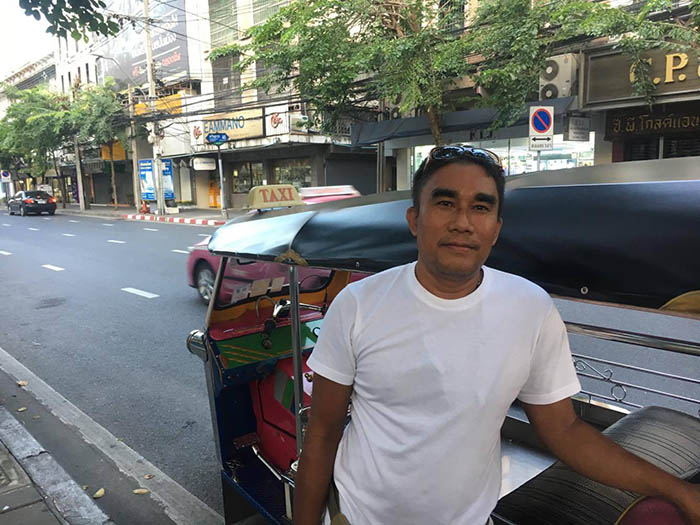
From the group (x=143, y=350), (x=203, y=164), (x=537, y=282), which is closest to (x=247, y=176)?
(x=203, y=164)

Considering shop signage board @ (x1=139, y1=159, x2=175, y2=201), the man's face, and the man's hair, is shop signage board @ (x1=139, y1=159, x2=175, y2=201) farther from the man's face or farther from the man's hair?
the man's face

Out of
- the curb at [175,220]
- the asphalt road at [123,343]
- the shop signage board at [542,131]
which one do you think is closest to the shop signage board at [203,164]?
the curb at [175,220]

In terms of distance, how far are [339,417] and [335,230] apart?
2.67 feet

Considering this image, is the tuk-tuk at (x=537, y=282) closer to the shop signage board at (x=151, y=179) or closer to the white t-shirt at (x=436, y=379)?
the white t-shirt at (x=436, y=379)

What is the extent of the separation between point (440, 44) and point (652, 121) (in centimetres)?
504

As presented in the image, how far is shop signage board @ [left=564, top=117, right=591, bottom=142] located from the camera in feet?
39.5

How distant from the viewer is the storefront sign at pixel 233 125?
899 inches

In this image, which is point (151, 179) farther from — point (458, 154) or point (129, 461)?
point (458, 154)

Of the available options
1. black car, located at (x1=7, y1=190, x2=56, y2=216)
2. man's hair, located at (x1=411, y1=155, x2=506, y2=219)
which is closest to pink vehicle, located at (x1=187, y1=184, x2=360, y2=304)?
man's hair, located at (x1=411, y1=155, x2=506, y2=219)

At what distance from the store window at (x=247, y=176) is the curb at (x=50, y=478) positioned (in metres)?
22.5

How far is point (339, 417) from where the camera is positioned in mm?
1456

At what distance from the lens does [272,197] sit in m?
2.88

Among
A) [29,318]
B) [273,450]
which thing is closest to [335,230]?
[273,450]

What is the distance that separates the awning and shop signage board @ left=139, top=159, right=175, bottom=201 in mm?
13349
